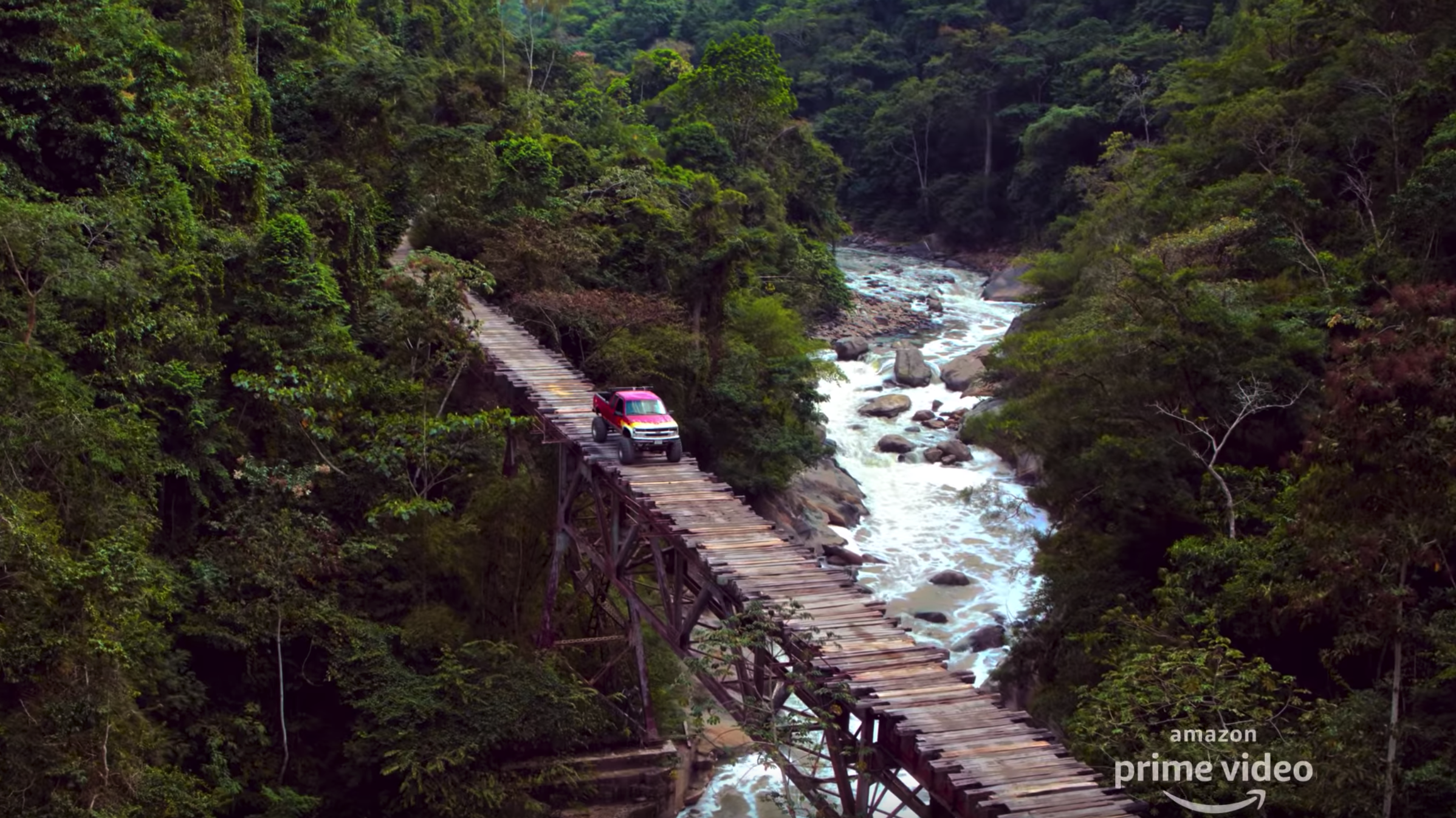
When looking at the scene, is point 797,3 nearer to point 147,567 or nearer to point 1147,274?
point 1147,274

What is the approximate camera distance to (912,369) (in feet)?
151

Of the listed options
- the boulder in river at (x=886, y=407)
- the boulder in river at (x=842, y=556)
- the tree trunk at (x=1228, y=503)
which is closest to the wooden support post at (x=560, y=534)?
the boulder in river at (x=842, y=556)

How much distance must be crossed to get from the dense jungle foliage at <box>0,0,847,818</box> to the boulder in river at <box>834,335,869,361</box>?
12201 millimetres

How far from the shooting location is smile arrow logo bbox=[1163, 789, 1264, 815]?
13.6 m

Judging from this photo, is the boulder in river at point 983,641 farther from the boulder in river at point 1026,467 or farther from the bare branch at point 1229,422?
the boulder in river at point 1026,467

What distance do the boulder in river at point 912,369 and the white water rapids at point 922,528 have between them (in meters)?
0.40

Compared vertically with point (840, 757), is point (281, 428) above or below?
above

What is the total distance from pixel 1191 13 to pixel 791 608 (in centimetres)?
6538

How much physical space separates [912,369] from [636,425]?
85.7 feet

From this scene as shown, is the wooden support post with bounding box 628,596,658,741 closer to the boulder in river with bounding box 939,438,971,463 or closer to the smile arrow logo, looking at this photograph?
the smile arrow logo

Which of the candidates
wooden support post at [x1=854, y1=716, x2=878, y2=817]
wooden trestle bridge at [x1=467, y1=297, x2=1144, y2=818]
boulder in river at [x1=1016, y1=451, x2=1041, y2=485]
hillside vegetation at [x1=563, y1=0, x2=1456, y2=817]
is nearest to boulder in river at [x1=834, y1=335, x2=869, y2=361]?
hillside vegetation at [x1=563, y1=0, x2=1456, y2=817]

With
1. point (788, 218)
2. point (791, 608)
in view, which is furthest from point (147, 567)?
point (788, 218)

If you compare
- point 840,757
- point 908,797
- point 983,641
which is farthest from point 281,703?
point 983,641

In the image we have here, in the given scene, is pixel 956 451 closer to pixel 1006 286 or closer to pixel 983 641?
pixel 983 641
